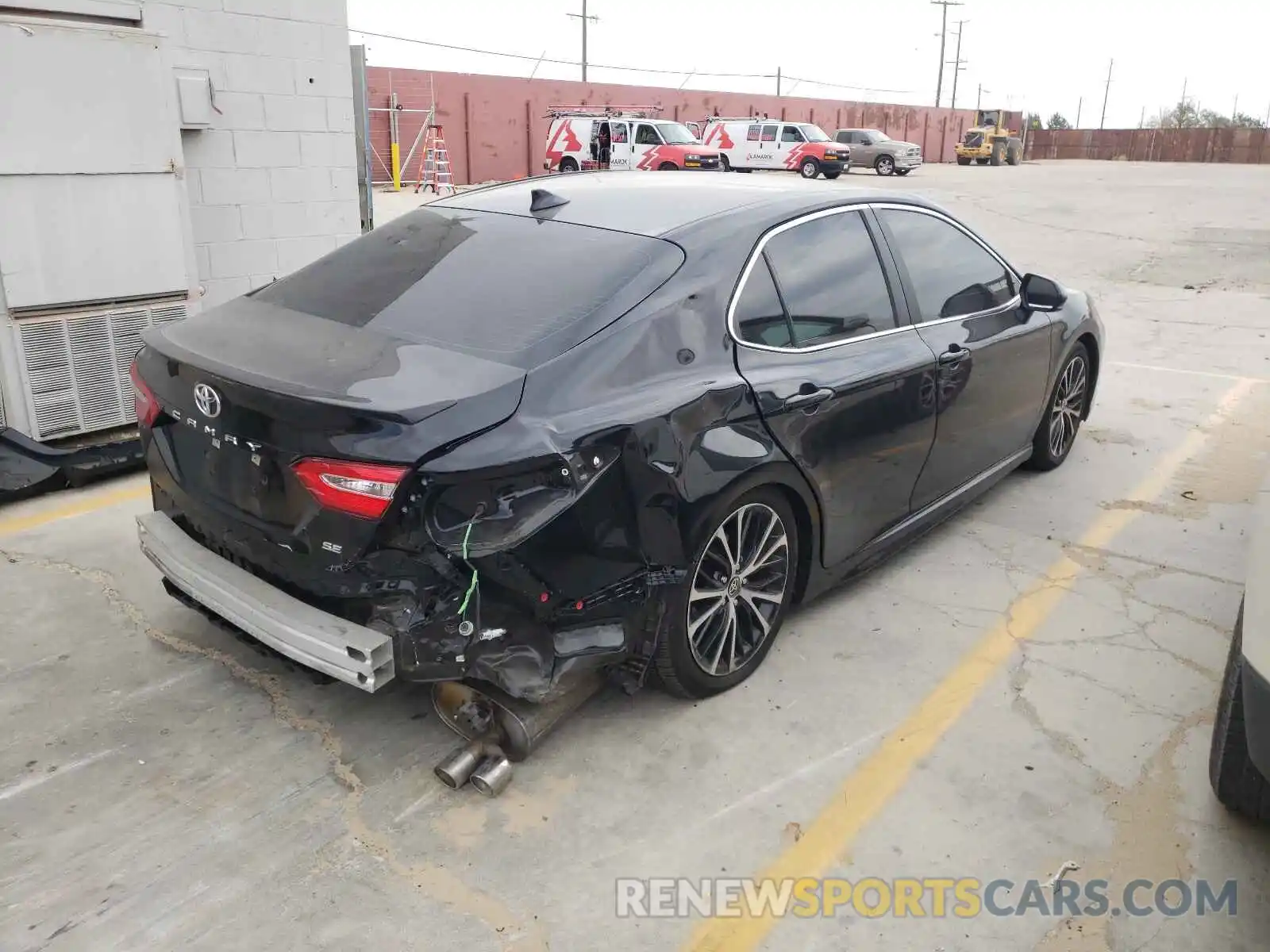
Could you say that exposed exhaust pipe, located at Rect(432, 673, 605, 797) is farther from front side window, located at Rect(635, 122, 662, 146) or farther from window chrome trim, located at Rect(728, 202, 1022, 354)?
front side window, located at Rect(635, 122, 662, 146)

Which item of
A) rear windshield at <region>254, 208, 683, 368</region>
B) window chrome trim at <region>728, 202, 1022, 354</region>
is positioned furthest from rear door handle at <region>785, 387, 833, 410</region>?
rear windshield at <region>254, 208, 683, 368</region>

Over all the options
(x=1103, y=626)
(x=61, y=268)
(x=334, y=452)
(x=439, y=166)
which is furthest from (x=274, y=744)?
(x=439, y=166)

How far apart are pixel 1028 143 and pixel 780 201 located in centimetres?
6315

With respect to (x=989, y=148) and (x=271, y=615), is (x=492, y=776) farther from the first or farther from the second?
(x=989, y=148)

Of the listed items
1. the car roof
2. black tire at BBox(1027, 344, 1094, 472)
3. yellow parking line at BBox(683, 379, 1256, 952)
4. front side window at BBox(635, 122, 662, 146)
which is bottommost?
yellow parking line at BBox(683, 379, 1256, 952)

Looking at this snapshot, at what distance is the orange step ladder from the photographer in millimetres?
24975

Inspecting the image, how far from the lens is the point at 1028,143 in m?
59.3

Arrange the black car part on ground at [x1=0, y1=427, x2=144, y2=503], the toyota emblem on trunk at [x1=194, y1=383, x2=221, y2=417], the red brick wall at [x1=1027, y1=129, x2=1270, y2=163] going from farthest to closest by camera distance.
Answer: the red brick wall at [x1=1027, y1=129, x2=1270, y2=163], the black car part on ground at [x1=0, y1=427, x2=144, y2=503], the toyota emblem on trunk at [x1=194, y1=383, x2=221, y2=417]

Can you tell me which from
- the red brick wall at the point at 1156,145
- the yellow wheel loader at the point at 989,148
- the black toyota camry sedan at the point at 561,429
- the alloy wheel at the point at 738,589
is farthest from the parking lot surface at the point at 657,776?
the red brick wall at the point at 1156,145

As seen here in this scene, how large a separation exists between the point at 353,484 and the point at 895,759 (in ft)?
5.93

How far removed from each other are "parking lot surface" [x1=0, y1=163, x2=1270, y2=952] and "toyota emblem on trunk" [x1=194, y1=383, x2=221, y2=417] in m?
0.76

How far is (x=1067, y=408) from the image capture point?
5.46 meters

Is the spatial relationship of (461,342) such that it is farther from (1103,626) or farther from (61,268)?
(61,268)

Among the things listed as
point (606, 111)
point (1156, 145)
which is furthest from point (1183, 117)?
point (606, 111)
